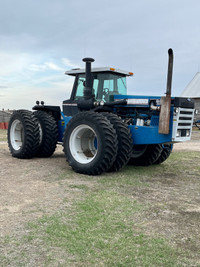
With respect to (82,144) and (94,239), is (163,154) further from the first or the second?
(94,239)

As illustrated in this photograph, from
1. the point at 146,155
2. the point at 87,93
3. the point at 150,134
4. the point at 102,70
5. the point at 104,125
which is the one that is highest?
the point at 102,70

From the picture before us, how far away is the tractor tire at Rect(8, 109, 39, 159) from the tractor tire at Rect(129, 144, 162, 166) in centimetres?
272

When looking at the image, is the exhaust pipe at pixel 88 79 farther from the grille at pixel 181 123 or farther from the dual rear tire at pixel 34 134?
the grille at pixel 181 123

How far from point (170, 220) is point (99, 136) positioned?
2765 millimetres

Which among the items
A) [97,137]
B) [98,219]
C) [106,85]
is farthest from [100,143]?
[98,219]

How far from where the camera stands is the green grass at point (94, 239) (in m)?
3.04

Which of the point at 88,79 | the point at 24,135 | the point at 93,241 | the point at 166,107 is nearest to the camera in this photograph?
the point at 93,241

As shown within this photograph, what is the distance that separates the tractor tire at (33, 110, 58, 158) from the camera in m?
8.70

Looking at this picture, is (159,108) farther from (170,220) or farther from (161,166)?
(170,220)

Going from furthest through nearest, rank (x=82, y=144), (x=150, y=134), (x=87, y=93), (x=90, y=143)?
(x=87, y=93), (x=90, y=143), (x=82, y=144), (x=150, y=134)

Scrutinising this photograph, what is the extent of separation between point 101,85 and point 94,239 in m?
5.23

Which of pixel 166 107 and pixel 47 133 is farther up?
pixel 166 107

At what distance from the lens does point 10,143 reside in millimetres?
9289

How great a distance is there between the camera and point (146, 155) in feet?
26.6
